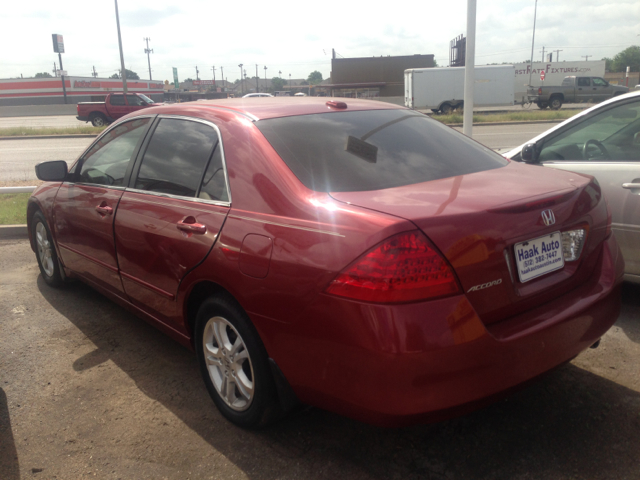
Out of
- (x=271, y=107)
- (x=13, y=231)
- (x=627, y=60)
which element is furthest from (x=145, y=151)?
(x=627, y=60)

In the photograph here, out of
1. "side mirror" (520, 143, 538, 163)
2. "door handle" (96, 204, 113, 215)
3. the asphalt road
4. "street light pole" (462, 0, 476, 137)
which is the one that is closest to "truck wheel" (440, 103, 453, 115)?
the asphalt road

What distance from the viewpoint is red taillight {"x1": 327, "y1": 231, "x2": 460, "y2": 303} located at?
6.68ft

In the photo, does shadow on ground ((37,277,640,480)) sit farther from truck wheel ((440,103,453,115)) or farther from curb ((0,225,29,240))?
truck wheel ((440,103,453,115))

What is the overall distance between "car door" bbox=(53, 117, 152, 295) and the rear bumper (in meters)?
1.91

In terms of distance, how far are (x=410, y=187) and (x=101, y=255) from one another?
2371 mm

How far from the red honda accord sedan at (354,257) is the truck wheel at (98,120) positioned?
27070 mm

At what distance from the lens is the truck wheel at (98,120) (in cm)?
2827

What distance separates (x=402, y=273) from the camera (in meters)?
2.04

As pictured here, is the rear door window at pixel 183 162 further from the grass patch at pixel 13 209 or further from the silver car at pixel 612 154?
the grass patch at pixel 13 209

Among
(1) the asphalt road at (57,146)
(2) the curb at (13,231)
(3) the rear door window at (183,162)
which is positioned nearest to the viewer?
(3) the rear door window at (183,162)

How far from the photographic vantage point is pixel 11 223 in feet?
24.2

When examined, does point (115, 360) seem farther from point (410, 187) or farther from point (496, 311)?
point (496, 311)

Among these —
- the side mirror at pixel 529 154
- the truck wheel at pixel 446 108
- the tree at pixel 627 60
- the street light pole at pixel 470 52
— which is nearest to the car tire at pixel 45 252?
the side mirror at pixel 529 154

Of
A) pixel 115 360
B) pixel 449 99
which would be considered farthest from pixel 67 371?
pixel 449 99
